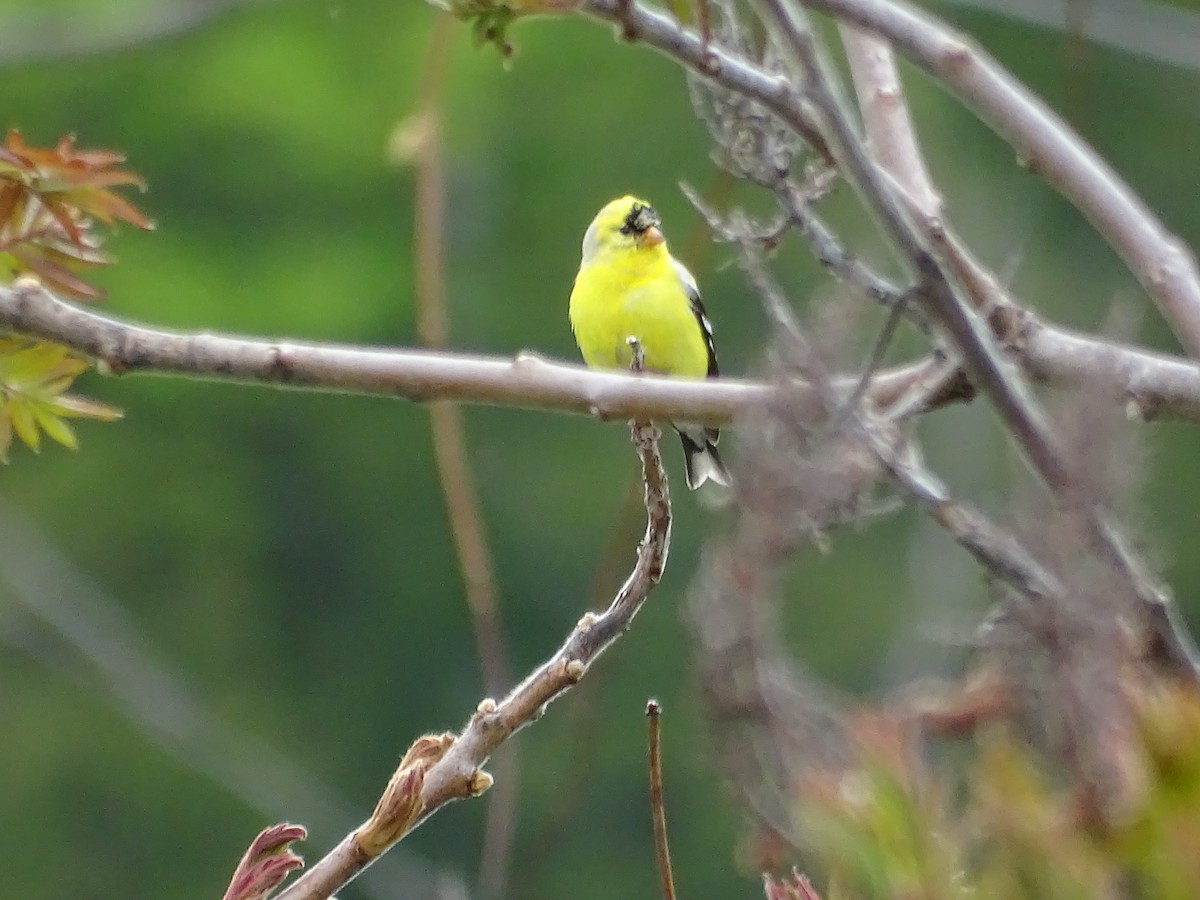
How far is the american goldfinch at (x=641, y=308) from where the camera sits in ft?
10.5

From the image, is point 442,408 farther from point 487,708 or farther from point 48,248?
point 487,708

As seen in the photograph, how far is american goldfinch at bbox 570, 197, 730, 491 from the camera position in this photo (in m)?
3.21

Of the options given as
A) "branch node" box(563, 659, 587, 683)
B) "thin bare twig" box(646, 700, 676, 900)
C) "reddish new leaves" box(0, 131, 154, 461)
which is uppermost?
"reddish new leaves" box(0, 131, 154, 461)

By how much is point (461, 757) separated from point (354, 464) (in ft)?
40.4

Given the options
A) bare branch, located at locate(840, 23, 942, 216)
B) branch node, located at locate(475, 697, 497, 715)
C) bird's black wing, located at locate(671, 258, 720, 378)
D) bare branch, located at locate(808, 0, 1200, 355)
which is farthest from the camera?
bird's black wing, located at locate(671, 258, 720, 378)

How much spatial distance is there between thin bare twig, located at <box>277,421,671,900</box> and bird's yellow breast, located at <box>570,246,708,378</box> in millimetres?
1978

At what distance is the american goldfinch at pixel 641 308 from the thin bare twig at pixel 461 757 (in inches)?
76.0

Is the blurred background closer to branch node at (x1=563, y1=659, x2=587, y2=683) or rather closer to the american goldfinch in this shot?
the american goldfinch

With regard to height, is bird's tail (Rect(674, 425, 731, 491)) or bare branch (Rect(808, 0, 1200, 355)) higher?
bird's tail (Rect(674, 425, 731, 491))

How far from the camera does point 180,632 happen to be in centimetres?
1283

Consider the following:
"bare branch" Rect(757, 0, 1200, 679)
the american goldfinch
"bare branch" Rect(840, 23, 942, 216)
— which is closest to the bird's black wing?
the american goldfinch

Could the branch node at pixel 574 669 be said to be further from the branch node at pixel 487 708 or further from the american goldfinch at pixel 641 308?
the american goldfinch at pixel 641 308

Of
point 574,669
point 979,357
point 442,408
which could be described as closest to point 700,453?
point 442,408

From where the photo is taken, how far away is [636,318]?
10.5ft
